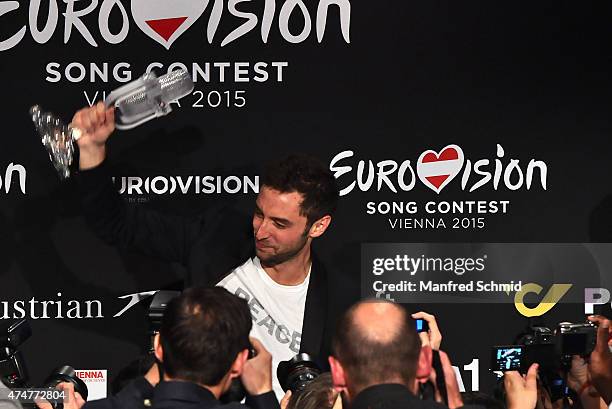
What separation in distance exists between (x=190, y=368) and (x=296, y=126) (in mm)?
2038

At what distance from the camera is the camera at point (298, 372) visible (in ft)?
11.0

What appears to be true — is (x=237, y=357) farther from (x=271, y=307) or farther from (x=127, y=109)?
(x=127, y=109)

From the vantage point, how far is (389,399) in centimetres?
233

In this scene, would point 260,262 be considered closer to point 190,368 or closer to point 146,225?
point 146,225

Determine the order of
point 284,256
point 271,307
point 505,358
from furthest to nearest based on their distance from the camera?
1. point 271,307
2. point 284,256
3. point 505,358

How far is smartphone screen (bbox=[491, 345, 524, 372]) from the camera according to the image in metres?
3.53

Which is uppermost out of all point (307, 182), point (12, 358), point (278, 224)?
point (307, 182)

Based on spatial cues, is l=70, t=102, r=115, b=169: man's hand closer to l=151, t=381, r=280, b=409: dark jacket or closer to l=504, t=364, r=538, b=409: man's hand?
l=151, t=381, r=280, b=409: dark jacket

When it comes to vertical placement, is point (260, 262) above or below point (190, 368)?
above

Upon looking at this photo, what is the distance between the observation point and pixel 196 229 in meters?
4.07

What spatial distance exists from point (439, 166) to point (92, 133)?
1437 millimetres

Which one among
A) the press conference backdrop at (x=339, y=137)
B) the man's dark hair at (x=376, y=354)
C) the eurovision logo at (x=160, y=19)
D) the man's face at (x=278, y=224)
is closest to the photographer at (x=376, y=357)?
the man's dark hair at (x=376, y=354)

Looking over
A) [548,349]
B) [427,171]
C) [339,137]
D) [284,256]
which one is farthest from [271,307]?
[548,349]

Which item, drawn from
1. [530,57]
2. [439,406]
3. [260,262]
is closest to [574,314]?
[530,57]
